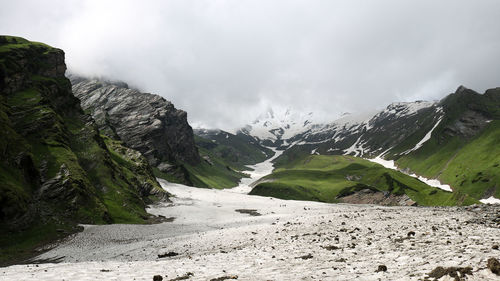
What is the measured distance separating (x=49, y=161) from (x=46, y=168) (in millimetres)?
3347

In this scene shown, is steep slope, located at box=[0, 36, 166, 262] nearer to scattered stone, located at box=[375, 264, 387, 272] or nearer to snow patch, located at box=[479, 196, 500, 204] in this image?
scattered stone, located at box=[375, 264, 387, 272]

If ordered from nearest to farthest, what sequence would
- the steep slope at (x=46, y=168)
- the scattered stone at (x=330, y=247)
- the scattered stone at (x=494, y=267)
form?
the scattered stone at (x=494, y=267) < the scattered stone at (x=330, y=247) < the steep slope at (x=46, y=168)

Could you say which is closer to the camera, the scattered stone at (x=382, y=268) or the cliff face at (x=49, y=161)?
the scattered stone at (x=382, y=268)

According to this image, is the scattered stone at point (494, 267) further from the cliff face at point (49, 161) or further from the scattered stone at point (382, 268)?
the cliff face at point (49, 161)

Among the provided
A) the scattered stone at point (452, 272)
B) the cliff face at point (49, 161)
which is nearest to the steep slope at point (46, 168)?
the cliff face at point (49, 161)

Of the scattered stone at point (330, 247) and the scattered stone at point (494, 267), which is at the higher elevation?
the scattered stone at point (494, 267)

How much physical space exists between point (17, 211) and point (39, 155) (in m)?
29.2

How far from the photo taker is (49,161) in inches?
3179

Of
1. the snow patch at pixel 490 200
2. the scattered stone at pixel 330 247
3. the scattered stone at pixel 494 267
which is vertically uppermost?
the snow patch at pixel 490 200

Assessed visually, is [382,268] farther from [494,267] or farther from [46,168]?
[46,168]

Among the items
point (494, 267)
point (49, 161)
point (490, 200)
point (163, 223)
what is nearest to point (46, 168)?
point (49, 161)

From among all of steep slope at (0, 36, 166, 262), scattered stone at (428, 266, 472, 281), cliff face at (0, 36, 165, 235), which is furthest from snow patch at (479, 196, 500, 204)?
scattered stone at (428, 266, 472, 281)

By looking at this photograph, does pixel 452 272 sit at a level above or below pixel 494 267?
below

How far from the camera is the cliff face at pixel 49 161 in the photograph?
6398 cm
